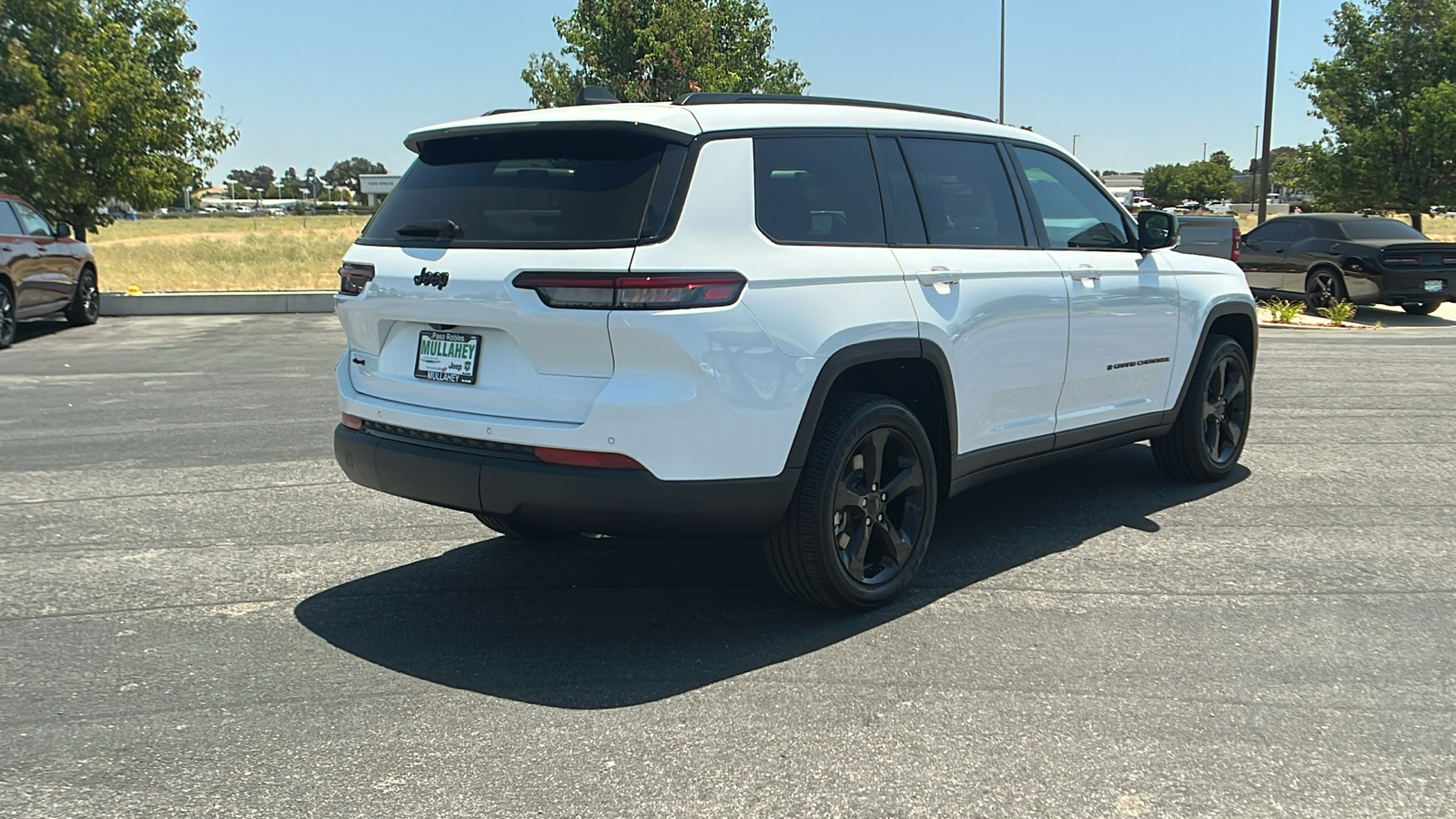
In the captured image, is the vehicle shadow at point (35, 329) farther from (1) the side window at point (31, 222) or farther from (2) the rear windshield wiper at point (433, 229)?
(2) the rear windshield wiper at point (433, 229)

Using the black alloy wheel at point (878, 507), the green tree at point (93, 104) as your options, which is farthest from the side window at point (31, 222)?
the black alloy wheel at point (878, 507)

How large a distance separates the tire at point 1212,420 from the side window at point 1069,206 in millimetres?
1064

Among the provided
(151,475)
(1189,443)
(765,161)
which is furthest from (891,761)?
(151,475)

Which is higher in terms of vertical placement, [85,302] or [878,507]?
[85,302]

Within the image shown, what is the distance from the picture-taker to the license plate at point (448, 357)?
4.16m

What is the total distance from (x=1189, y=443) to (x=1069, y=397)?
1444 millimetres

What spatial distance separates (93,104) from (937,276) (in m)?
19.0

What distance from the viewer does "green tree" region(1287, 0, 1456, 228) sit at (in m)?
25.3

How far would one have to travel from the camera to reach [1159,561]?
532 cm

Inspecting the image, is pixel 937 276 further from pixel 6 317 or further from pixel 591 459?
pixel 6 317

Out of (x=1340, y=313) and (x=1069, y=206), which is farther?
(x=1340, y=313)

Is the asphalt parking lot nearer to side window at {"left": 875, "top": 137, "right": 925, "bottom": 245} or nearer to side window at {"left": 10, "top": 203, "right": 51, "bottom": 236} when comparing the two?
side window at {"left": 875, "top": 137, "right": 925, "bottom": 245}

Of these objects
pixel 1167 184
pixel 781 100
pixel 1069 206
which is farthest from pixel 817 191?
pixel 1167 184

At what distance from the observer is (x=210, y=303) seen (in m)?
18.8
